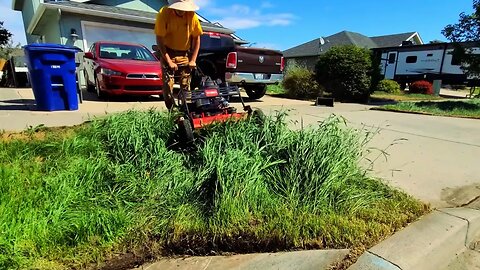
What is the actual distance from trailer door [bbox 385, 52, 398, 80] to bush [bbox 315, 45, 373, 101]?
1700 centimetres

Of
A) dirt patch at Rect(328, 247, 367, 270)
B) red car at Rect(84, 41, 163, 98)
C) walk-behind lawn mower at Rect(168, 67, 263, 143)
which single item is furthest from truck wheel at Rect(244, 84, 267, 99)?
dirt patch at Rect(328, 247, 367, 270)

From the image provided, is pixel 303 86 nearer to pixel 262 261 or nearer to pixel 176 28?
pixel 176 28

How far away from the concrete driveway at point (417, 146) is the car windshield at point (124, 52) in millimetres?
1769

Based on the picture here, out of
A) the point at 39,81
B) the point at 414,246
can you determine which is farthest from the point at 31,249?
the point at 39,81

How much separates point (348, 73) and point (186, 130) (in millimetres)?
9813

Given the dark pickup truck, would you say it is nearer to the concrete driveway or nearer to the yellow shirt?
the concrete driveway

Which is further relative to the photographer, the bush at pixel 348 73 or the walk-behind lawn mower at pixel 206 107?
the bush at pixel 348 73

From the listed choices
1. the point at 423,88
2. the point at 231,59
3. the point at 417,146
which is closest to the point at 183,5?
the point at 417,146

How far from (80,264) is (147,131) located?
5.62 ft

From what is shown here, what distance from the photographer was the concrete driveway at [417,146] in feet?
10.7

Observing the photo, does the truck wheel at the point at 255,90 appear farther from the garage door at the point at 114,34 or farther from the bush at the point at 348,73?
the garage door at the point at 114,34

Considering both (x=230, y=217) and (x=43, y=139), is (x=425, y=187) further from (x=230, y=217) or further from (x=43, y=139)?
(x=43, y=139)

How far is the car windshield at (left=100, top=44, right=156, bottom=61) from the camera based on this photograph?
8.77m

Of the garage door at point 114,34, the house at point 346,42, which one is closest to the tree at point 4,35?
the garage door at point 114,34
